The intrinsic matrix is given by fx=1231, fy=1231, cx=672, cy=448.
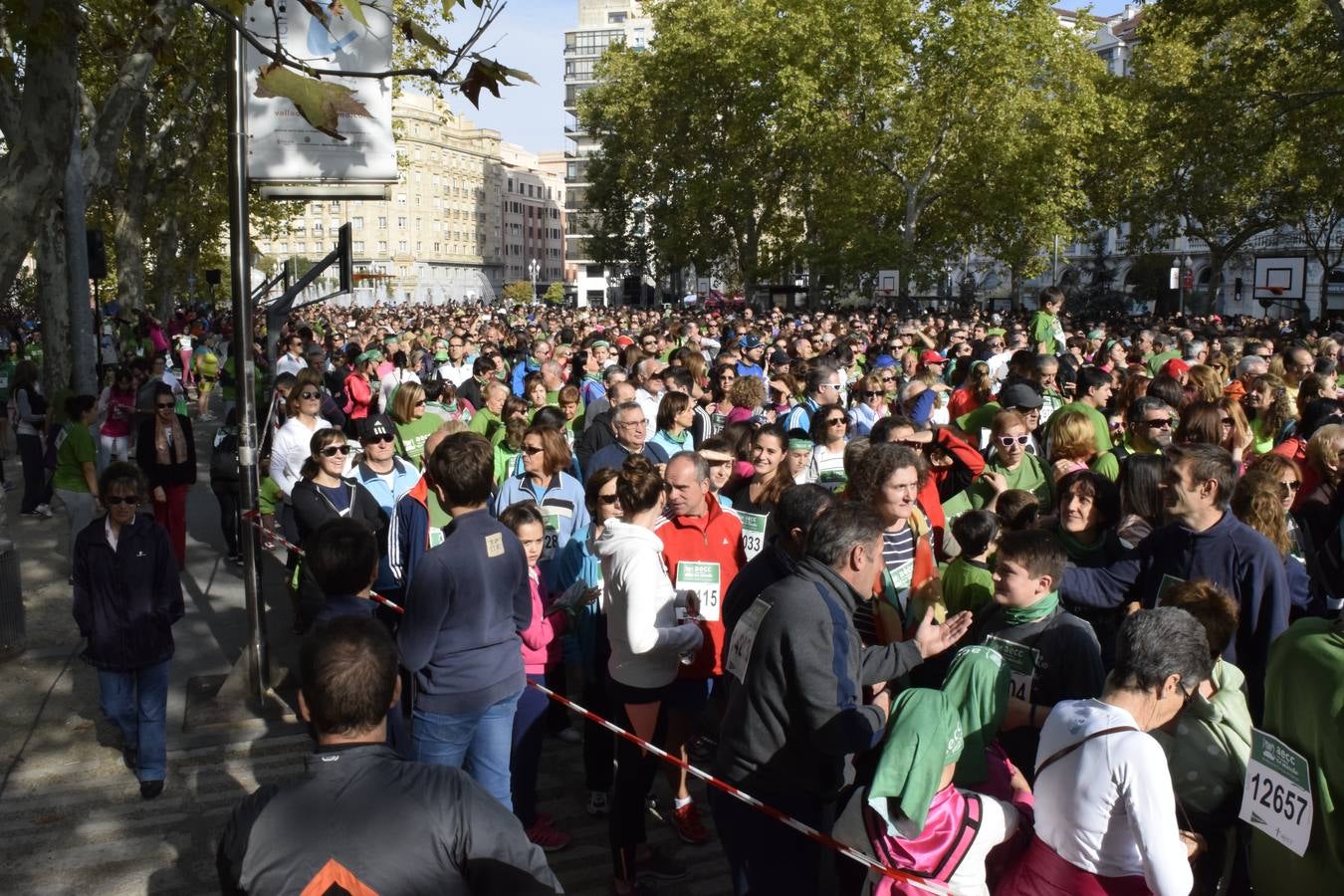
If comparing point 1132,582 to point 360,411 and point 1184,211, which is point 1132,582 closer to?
point 360,411

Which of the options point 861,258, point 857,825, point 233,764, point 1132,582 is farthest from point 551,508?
point 861,258

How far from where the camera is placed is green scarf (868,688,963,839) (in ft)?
10.5

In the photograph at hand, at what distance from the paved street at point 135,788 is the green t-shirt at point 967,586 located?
1496 mm

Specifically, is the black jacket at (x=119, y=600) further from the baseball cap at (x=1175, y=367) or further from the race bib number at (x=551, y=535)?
the baseball cap at (x=1175, y=367)

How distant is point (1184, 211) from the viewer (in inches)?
1746

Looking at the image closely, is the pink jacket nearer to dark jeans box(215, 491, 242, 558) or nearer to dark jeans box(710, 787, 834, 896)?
dark jeans box(710, 787, 834, 896)

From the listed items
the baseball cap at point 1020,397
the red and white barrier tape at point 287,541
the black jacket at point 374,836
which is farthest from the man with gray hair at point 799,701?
the baseball cap at point 1020,397

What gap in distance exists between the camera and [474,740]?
4523 mm

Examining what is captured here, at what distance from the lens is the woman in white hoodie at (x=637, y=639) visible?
472 centimetres

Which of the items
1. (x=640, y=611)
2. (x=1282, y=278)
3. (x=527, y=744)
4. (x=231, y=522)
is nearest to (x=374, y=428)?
(x=527, y=744)

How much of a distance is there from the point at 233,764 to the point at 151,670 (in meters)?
0.72

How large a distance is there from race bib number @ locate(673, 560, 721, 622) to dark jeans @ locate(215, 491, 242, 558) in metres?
6.57

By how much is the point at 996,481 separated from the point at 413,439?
4.27m

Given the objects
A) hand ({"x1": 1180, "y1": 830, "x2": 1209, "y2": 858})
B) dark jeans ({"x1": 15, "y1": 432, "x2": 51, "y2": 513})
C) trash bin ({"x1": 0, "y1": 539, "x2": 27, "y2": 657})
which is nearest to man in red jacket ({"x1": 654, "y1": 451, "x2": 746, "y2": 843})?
hand ({"x1": 1180, "y1": 830, "x2": 1209, "y2": 858})
